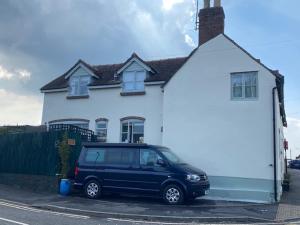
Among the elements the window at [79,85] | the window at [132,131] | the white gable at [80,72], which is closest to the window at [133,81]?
the window at [132,131]

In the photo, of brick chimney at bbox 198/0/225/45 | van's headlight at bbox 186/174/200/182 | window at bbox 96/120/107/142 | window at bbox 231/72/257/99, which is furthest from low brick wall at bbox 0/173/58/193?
brick chimney at bbox 198/0/225/45

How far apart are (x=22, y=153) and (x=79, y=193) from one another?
4792mm

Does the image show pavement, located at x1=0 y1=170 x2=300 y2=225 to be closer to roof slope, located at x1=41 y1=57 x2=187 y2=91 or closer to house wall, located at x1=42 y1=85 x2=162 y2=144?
house wall, located at x1=42 y1=85 x2=162 y2=144

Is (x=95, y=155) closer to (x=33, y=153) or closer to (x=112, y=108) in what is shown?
(x=33, y=153)

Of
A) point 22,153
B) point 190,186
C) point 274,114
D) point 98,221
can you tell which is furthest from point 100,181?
point 274,114

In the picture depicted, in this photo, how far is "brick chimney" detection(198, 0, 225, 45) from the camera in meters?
20.2

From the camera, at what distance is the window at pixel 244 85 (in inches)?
703

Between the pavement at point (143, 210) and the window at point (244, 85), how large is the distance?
5.07 meters

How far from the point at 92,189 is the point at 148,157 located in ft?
9.27

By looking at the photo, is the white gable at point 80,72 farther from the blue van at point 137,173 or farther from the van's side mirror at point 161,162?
the van's side mirror at point 161,162

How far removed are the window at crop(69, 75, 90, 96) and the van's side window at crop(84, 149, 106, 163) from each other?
25.2ft

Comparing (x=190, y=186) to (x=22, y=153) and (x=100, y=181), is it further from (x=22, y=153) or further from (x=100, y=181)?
(x=22, y=153)

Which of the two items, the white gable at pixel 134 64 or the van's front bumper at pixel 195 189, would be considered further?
the white gable at pixel 134 64

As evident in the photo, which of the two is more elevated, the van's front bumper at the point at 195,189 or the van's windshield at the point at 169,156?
the van's windshield at the point at 169,156
